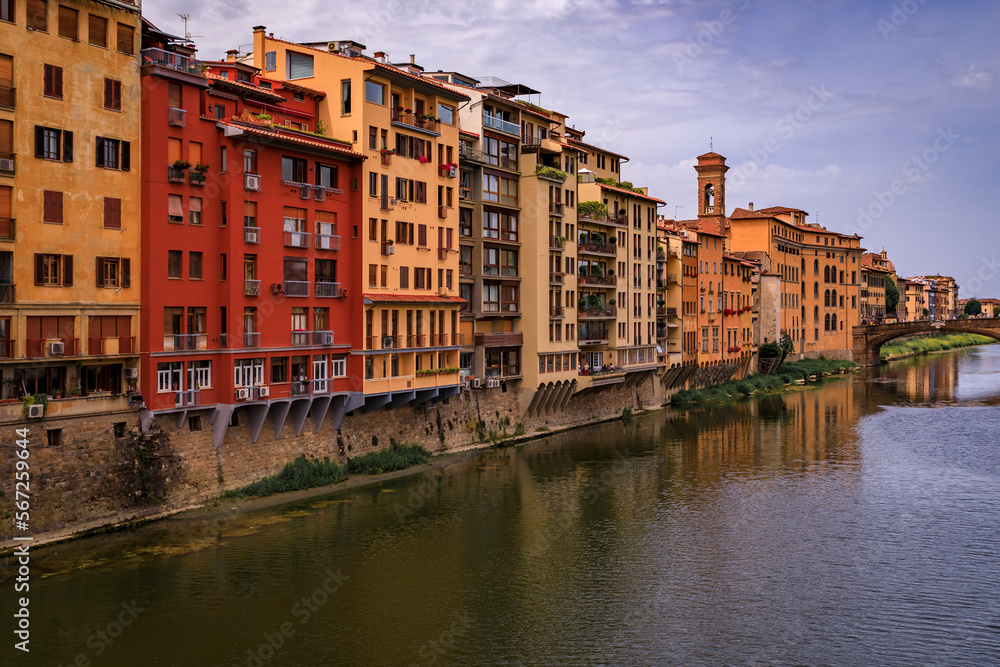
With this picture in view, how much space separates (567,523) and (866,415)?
154 ft

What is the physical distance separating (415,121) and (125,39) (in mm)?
16442

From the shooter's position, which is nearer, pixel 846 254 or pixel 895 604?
pixel 895 604

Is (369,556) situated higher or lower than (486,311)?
lower

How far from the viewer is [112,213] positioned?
3444 cm

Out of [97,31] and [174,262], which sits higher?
[97,31]

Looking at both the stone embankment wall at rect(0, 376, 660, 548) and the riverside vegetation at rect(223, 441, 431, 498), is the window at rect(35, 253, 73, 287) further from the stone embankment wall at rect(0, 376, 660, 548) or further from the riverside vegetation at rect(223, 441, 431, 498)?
the riverside vegetation at rect(223, 441, 431, 498)

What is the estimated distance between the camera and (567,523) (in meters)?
39.1

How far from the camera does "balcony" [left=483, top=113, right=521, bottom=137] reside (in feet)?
182

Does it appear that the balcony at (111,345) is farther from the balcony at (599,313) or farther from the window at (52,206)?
the balcony at (599,313)

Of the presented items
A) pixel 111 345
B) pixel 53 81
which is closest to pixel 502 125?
pixel 53 81

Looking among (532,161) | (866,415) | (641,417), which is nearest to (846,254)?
(866,415)

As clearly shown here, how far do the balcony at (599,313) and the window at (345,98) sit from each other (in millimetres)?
25847

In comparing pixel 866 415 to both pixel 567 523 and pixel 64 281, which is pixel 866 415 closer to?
pixel 567 523

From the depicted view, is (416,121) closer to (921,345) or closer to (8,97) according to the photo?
(8,97)
